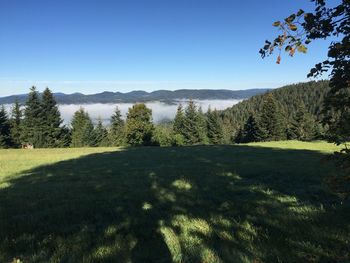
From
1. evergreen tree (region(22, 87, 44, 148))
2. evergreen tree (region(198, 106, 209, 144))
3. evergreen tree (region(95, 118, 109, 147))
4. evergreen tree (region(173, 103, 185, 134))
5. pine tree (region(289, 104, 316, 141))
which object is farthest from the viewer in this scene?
evergreen tree (region(95, 118, 109, 147))

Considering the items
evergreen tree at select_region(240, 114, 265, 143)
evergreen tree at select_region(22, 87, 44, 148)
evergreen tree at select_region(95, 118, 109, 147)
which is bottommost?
evergreen tree at select_region(95, 118, 109, 147)

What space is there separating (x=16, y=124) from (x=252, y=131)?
178 ft

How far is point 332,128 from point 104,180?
1150 cm

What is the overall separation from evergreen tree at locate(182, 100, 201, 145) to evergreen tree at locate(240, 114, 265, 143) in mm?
13159

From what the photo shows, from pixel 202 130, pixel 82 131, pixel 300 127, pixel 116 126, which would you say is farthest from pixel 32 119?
pixel 300 127

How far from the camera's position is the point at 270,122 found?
77.6 m

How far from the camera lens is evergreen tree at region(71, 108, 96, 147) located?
3442 inches

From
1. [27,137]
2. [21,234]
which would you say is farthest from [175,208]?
[27,137]

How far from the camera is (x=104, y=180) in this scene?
1445 cm

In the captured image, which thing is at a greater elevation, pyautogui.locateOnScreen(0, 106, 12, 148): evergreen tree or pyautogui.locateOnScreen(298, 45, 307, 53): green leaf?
pyautogui.locateOnScreen(298, 45, 307, 53): green leaf

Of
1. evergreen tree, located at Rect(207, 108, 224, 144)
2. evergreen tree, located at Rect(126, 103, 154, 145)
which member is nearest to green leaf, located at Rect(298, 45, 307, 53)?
evergreen tree, located at Rect(126, 103, 154, 145)

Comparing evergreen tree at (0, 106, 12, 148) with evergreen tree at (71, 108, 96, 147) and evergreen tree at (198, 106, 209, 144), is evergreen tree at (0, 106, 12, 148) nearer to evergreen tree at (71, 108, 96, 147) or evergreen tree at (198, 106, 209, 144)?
evergreen tree at (71, 108, 96, 147)

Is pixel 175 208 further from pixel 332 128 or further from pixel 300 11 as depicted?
pixel 300 11

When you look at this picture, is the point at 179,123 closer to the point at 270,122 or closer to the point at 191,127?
the point at 191,127
